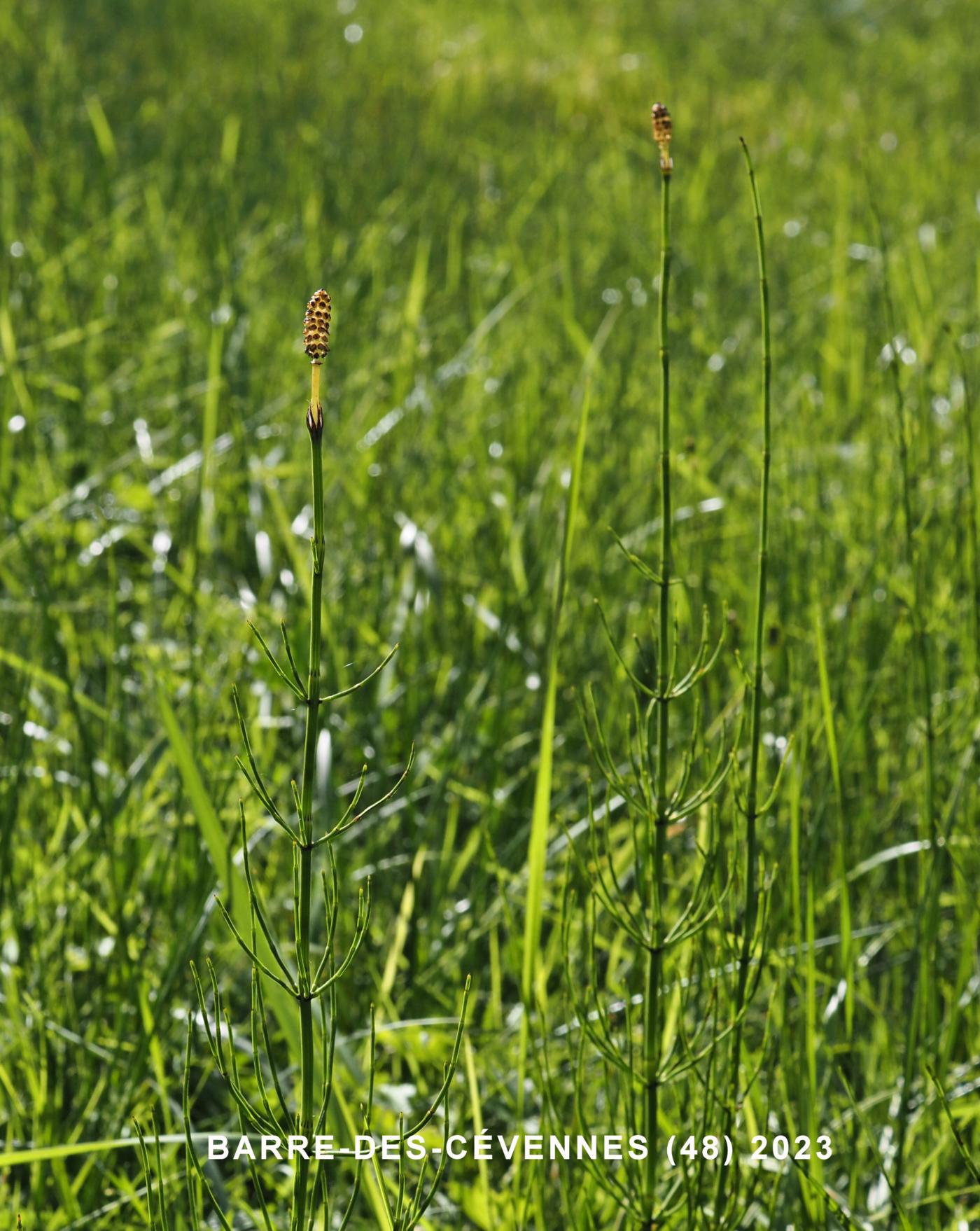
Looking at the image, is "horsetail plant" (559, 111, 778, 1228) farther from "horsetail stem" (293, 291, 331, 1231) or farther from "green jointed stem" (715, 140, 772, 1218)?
"horsetail stem" (293, 291, 331, 1231)

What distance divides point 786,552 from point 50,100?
9.69 feet

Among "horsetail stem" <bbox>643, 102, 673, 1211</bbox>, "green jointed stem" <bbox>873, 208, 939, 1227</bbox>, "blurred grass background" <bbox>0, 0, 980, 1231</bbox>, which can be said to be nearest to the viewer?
"horsetail stem" <bbox>643, 102, 673, 1211</bbox>

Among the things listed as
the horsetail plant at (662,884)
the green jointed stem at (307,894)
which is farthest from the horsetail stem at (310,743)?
the horsetail plant at (662,884)

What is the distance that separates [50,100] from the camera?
3518mm

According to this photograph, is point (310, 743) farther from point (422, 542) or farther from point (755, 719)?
point (422, 542)

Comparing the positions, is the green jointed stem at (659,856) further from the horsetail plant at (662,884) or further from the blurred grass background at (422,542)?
the blurred grass background at (422,542)

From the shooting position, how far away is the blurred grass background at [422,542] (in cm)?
103

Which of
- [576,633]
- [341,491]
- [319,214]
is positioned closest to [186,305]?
[341,491]

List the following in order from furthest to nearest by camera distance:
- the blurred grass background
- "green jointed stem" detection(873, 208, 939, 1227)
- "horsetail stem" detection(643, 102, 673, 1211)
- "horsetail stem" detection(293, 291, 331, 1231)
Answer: the blurred grass background
"green jointed stem" detection(873, 208, 939, 1227)
"horsetail stem" detection(643, 102, 673, 1211)
"horsetail stem" detection(293, 291, 331, 1231)

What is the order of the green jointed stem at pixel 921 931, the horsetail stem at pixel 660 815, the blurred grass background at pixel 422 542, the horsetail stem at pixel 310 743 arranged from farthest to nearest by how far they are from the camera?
the blurred grass background at pixel 422 542, the green jointed stem at pixel 921 931, the horsetail stem at pixel 660 815, the horsetail stem at pixel 310 743

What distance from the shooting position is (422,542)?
1.60 meters

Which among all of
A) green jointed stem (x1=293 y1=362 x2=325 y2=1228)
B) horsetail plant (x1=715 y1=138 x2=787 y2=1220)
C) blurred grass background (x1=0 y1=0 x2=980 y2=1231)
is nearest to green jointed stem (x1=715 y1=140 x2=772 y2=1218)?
horsetail plant (x1=715 y1=138 x2=787 y2=1220)

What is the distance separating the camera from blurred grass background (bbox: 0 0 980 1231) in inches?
40.4

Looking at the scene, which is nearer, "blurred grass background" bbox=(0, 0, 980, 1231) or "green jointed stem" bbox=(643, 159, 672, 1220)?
"green jointed stem" bbox=(643, 159, 672, 1220)
